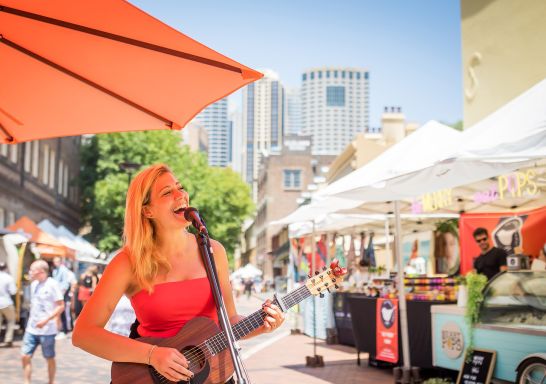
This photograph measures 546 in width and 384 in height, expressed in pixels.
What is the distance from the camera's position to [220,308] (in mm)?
3018

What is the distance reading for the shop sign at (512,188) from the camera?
1375cm

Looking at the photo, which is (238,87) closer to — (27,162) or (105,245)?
(27,162)

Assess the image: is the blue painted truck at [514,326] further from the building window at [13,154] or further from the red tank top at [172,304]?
the building window at [13,154]

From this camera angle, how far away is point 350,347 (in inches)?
647

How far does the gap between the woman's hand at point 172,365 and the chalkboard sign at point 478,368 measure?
19.2ft

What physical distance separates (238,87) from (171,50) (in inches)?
18.9

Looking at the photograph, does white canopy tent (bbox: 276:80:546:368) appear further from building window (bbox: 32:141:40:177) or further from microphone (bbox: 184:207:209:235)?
building window (bbox: 32:141:40:177)

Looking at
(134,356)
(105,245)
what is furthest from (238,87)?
(105,245)

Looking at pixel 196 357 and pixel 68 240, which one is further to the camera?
pixel 68 240

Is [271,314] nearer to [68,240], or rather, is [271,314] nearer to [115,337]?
[115,337]

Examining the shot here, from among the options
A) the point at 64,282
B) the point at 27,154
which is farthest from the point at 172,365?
the point at 27,154

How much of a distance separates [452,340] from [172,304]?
6.94 metres

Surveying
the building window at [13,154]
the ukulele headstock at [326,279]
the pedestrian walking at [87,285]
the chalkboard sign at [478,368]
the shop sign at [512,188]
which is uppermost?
the building window at [13,154]

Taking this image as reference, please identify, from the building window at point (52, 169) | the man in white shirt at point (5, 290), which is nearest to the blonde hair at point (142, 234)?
the man in white shirt at point (5, 290)
